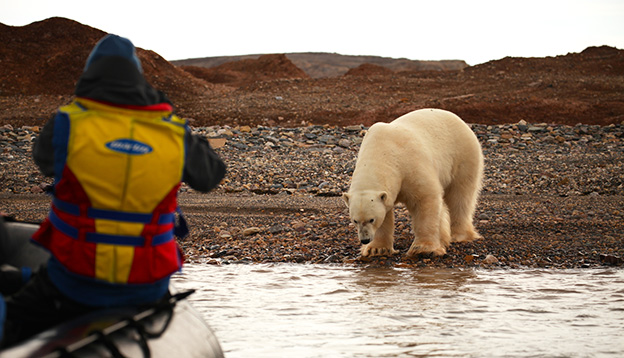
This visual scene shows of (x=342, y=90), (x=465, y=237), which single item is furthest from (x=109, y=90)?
(x=342, y=90)

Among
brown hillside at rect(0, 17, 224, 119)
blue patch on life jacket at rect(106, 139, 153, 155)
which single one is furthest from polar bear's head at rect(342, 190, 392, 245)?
brown hillside at rect(0, 17, 224, 119)

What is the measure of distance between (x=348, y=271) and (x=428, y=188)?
46.6 inches

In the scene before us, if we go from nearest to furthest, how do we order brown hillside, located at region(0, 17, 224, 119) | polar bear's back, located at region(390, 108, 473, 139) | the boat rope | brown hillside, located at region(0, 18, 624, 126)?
the boat rope
polar bear's back, located at region(390, 108, 473, 139)
brown hillside, located at region(0, 18, 624, 126)
brown hillside, located at region(0, 17, 224, 119)

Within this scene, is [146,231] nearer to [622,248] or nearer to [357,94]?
[622,248]

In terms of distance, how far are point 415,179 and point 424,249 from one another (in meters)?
0.76

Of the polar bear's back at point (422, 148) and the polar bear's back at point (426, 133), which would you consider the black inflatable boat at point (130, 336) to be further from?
the polar bear's back at point (426, 133)

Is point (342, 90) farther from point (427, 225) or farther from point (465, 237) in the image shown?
point (427, 225)

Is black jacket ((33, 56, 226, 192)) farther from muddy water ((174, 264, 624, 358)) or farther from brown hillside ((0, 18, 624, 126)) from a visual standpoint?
brown hillside ((0, 18, 624, 126))

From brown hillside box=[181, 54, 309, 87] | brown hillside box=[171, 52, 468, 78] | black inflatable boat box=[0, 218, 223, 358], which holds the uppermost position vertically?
brown hillside box=[171, 52, 468, 78]

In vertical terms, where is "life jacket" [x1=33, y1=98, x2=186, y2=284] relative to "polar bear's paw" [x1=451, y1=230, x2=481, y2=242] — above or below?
above

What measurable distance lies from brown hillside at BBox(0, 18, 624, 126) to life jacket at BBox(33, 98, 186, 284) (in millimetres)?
22718

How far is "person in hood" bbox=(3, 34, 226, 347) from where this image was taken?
110 inches

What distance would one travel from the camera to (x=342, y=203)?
11.5 meters

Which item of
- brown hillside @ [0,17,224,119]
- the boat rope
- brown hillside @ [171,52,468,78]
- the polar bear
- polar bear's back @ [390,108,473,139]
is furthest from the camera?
brown hillside @ [171,52,468,78]
